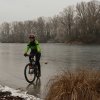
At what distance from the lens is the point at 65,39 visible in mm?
113438

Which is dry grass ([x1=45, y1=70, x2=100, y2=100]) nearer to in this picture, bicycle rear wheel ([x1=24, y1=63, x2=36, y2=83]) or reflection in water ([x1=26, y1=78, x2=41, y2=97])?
reflection in water ([x1=26, y1=78, x2=41, y2=97])

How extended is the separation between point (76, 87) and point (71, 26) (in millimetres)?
111475

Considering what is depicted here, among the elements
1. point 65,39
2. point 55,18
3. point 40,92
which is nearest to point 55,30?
point 55,18

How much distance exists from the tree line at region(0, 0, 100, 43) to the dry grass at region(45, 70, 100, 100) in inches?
3689

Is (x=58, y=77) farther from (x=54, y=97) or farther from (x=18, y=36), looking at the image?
(x=18, y=36)

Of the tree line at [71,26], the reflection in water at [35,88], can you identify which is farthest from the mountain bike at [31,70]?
the tree line at [71,26]

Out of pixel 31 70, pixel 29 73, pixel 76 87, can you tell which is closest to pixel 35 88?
pixel 29 73

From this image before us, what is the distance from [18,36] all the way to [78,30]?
53.3 metres

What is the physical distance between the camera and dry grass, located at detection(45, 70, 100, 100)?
23.3 ft

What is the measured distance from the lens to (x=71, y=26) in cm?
11800

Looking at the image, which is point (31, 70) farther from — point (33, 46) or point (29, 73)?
point (33, 46)

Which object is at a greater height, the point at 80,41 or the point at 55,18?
the point at 55,18

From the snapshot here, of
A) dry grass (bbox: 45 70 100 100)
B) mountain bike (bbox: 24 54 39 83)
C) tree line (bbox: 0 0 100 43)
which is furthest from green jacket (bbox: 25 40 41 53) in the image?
tree line (bbox: 0 0 100 43)

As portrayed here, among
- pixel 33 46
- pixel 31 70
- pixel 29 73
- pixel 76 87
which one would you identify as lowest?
pixel 29 73
